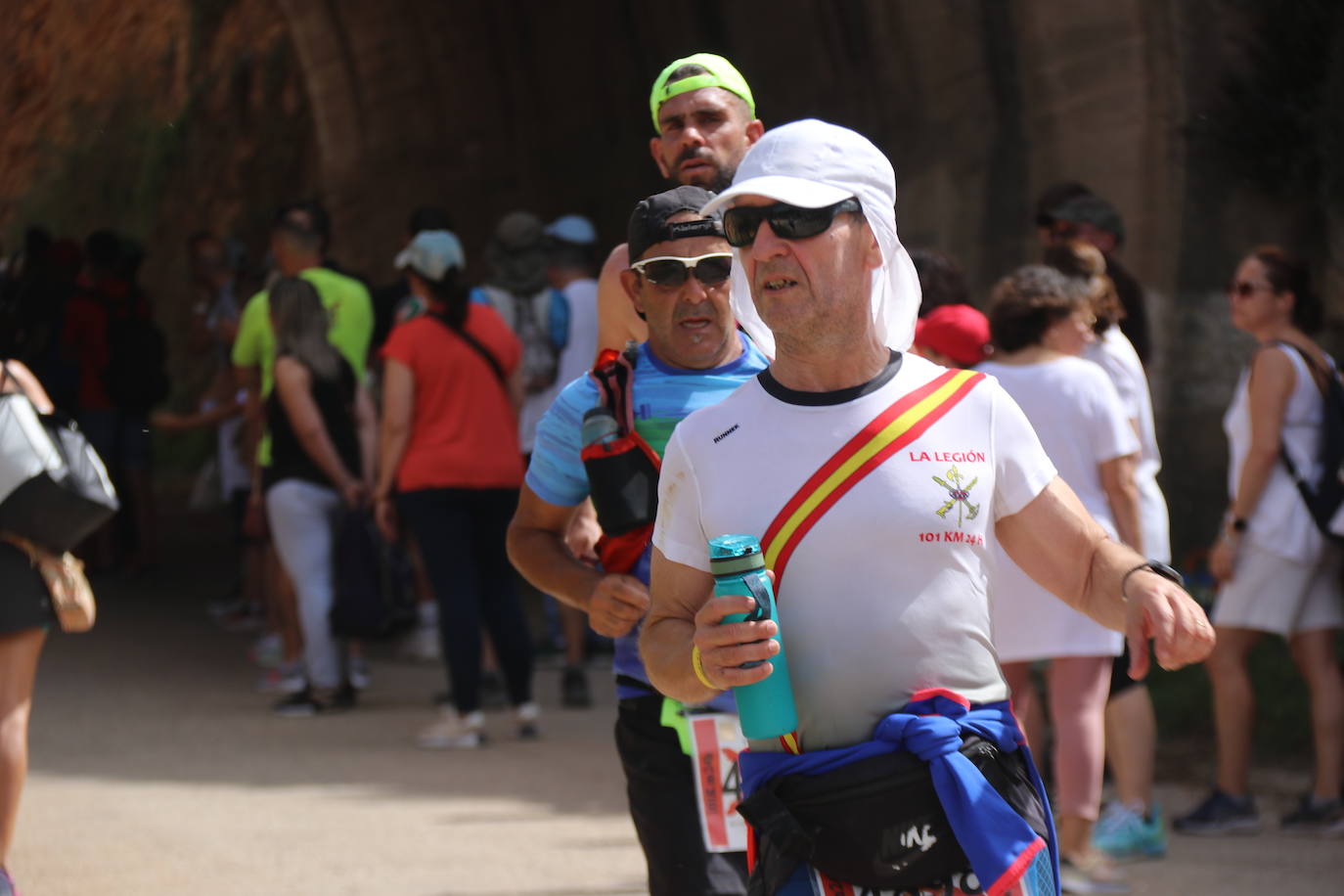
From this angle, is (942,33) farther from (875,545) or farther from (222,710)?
(875,545)

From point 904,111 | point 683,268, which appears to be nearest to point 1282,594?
point 683,268

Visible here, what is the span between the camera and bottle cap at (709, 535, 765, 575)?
8.34 ft

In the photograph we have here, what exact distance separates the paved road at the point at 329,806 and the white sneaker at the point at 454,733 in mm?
95

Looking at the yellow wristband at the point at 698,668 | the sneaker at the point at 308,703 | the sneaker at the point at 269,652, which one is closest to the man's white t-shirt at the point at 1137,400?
the yellow wristband at the point at 698,668

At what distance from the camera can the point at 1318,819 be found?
6297 millimetres

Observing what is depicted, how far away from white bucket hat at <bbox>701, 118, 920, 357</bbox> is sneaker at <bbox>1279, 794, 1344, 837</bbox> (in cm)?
404

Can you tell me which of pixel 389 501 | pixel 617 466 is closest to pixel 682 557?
pixel 617 466

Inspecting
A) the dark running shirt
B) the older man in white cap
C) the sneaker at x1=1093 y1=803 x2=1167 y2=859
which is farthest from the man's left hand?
the dark running shirt

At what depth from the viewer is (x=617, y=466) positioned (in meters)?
3.64

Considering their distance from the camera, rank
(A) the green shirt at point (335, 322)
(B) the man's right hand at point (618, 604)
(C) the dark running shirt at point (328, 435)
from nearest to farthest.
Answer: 1. (B) the man's right hand at point (618, 604)
2. (C) the dark running shirt at point (328, 435)
3. (A) the green shirt at point (335, 322)

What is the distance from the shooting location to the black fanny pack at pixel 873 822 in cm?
267

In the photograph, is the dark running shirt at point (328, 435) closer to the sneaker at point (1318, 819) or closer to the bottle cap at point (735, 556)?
the sneaker at point (1318, 819)

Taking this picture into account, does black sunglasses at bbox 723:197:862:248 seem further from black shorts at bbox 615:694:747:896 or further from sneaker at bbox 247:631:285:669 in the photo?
sneaker at bbox 247:631:285:669

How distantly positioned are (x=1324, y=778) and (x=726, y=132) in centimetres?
347
